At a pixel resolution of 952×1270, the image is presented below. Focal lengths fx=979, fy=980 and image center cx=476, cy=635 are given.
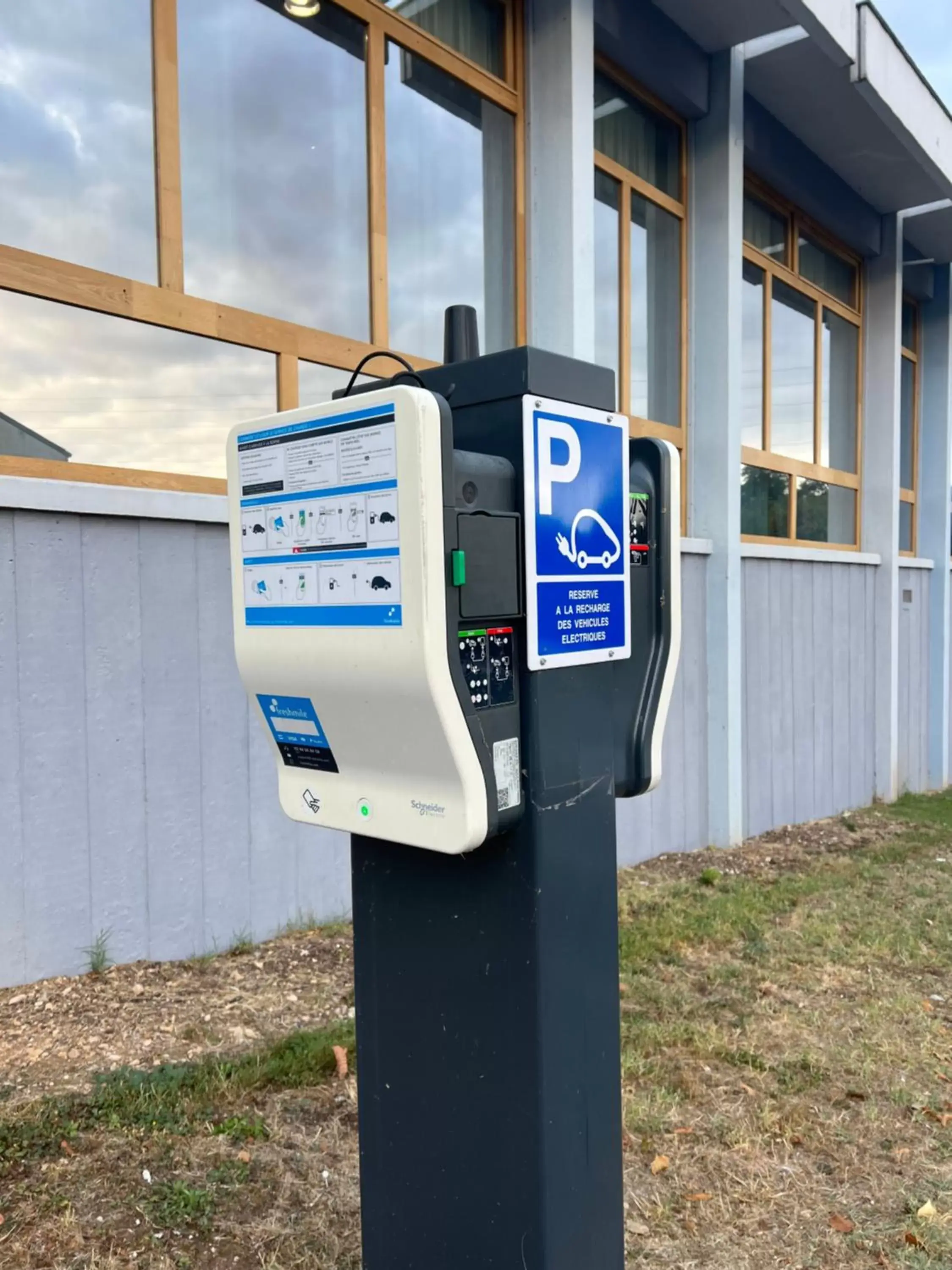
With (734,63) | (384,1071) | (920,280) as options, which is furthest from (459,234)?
(920,280)

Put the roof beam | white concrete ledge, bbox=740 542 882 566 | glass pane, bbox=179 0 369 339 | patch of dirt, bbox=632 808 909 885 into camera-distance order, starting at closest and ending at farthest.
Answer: glass pane, bbox=179 0 369 339 → the roof beam → patch of dirt, bbox=632 808 909 885 → white concrete ledge, bbox=740 542 882 566

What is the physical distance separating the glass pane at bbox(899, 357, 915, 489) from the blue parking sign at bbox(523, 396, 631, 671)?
10.0 m

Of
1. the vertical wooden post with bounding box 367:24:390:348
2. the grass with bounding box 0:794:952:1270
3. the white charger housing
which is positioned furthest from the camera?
the vertical wooden post with bounding box 367:24:390:348

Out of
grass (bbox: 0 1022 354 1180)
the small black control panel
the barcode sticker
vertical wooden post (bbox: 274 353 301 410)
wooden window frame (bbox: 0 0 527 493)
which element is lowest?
grass (bbox: 0 1022 354 1180)

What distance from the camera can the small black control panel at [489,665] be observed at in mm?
1531

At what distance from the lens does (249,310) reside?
4238 mm

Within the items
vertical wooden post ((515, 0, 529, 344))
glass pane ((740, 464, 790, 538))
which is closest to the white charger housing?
vertical wooden post ((515, 0, 529, 344))

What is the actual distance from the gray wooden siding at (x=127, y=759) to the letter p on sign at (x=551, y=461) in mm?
2456

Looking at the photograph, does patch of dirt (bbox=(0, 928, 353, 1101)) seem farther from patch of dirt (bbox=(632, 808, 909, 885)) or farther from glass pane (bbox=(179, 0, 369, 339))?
glass pane (bbox=(179, 0, 369, 339))

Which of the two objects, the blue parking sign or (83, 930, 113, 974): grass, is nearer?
the blue parking sign

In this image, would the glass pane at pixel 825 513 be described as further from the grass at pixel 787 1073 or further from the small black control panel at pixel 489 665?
the small black control panel at pixel 489 665

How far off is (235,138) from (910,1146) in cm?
457

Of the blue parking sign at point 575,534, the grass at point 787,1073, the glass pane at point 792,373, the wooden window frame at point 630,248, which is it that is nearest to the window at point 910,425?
the glass pane at point 792,373

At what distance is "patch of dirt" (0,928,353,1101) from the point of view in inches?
122
